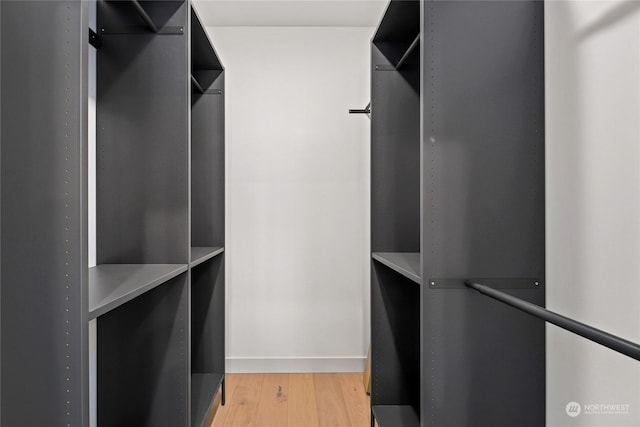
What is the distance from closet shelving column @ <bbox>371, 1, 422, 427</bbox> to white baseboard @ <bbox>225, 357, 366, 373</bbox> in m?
0.87

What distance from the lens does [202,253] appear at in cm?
207

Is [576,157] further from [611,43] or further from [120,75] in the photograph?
[120,75]

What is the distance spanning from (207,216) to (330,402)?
1287mm

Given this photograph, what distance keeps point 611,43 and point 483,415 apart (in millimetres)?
1152

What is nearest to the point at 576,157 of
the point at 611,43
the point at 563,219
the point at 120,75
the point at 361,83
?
the point at 563,219

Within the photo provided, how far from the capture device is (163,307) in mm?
1592

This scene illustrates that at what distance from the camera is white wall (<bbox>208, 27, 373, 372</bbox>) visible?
290 cm

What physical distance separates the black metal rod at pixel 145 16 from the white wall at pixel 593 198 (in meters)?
1.35

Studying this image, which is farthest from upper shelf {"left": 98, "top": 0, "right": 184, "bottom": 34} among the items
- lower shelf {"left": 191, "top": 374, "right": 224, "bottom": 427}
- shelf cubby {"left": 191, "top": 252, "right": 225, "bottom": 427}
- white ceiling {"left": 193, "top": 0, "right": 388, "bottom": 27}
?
lower shelf {"left": 191, "top": 374, "right": 224, "bottom": 427}

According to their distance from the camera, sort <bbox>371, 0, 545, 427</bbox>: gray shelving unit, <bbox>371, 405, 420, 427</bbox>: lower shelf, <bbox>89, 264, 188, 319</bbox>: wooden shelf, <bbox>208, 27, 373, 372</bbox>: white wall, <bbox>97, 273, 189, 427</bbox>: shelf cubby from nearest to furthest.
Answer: <bbox>89, 264, 188, 319</bbox>: wooden shelf
<bbox>371, 0, 545, 427</bbox>: gray shelving unit
<bbox>97, 273, 189, 427</bbox>: shelf cubby
<bbox>371, 405, 420, 427</bbox>: lower shelf
<bbox>208, 27, 373, 372</bbox>: white wall

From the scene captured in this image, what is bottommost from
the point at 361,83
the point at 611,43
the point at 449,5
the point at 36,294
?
the point at 36,294

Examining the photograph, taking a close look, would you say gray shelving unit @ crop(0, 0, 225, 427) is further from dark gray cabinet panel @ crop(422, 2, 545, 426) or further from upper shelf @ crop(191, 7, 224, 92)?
dark gray cabinet panel @ crop(422, 2, 545, 426)

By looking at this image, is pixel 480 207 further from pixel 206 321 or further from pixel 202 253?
pixel 206 321

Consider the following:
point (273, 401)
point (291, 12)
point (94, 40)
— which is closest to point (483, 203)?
point (94, 40)
